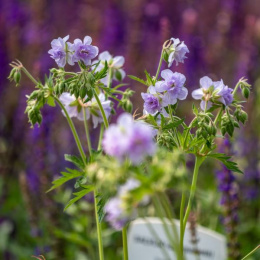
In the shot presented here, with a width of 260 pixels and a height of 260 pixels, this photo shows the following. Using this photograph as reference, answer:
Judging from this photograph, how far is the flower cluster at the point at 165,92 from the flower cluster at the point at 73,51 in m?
0.12

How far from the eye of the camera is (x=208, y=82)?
1003 millimetres

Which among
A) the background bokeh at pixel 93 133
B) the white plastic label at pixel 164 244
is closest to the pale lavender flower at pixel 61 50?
the white plastic label at pixel 164 244

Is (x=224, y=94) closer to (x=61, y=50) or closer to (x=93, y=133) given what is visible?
(x=61, y=50)

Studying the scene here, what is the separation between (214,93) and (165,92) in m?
0.09

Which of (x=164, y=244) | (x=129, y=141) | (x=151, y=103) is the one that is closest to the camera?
(x=129, y=141)

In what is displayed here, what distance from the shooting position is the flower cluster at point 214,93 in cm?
98

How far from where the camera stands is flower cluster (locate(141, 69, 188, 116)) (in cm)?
97

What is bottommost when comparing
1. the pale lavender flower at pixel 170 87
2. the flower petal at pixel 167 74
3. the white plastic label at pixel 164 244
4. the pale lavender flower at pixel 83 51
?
the white plastic label at pixel 164 244

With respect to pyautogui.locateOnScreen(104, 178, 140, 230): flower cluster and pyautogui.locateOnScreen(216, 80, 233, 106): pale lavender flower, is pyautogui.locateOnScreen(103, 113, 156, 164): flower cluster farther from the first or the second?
pyautogui.locateOnScreen(216, 80, 233, 106): pale lavender flower

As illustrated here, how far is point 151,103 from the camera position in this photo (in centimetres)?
97

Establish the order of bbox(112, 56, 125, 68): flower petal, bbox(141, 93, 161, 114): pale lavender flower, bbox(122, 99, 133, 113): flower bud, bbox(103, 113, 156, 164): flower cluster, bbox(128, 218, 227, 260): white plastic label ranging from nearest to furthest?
bbox(103, 113, 156, 164): flower cluster, bbox(141, 93, 161, 114): pale lavender flower, bbox(122, 99, 133, 113): flower bud, bbox(112, 56, 125, 68): flower petal, bbox(128, 218, 227, 260): white plastic label

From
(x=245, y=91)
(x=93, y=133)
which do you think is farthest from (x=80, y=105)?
(x=93, y=133)

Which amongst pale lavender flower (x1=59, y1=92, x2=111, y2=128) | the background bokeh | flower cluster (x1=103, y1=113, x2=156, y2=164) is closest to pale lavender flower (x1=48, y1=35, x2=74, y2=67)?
pale lavender flower (x1=59, y1=92, x2=111, y2=128)

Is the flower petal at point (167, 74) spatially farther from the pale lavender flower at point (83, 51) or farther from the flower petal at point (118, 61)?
the flower petal at point (118, 61)
